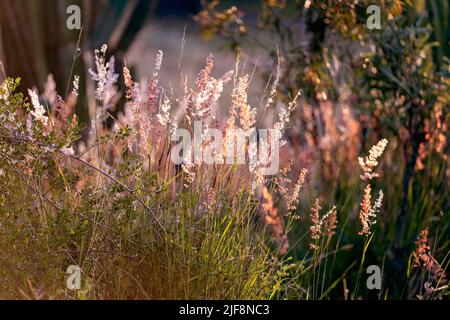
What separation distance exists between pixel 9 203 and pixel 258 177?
103cm

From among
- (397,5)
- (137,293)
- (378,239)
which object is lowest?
(378,239)

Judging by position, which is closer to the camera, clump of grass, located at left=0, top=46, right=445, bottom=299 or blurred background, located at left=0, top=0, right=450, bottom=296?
clump of grass, located at left=0, top=46, right=445, bottom=299

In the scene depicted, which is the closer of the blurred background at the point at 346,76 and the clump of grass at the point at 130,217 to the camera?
the clump of grass at the point at 130,217

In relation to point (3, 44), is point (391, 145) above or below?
below

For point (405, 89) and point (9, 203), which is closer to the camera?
point (9, 203)

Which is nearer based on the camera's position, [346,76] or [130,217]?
[130,217]

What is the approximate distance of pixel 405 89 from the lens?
5176 millimetres
